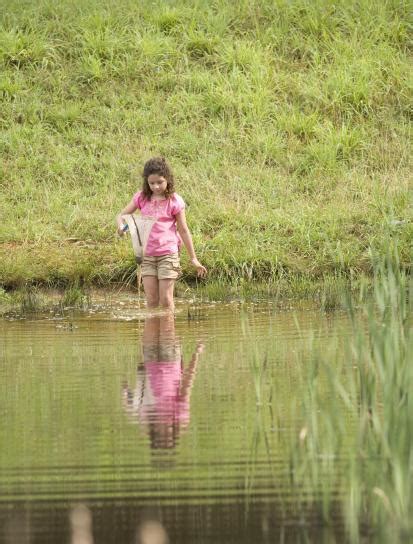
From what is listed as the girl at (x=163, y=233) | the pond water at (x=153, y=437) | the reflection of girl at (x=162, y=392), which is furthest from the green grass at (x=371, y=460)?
the girl at (x=163, y=233)

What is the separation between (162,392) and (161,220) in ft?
15.1

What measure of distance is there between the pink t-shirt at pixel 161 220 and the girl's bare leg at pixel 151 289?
0.23 meters

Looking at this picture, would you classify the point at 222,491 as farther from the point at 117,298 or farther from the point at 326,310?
the point at 117,298

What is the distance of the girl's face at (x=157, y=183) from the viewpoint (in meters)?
11.4

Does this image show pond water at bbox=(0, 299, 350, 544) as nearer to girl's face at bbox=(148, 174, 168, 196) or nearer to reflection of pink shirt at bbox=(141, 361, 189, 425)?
reflection of pink shirt at bbox=(141, 361, 189, 425)

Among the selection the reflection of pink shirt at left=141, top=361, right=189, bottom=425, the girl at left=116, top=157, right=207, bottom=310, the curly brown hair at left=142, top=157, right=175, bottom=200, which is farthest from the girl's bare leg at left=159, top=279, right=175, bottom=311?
the reflection of pink shirt at left=141, top=361, right=189, bottom=425

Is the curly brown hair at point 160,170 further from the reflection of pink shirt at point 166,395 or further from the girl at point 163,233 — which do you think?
the reflection of pink shirt at point 166,395

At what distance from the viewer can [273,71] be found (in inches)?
781

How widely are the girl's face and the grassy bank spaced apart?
2406 mm

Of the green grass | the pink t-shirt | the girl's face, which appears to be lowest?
the green grass

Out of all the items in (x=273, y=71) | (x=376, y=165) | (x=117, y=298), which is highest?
(x=273, y=71)

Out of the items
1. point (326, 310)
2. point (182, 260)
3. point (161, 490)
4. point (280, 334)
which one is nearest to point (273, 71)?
point (182, 260)

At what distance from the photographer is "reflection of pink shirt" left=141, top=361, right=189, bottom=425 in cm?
636

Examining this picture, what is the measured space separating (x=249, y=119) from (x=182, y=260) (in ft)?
16.9
